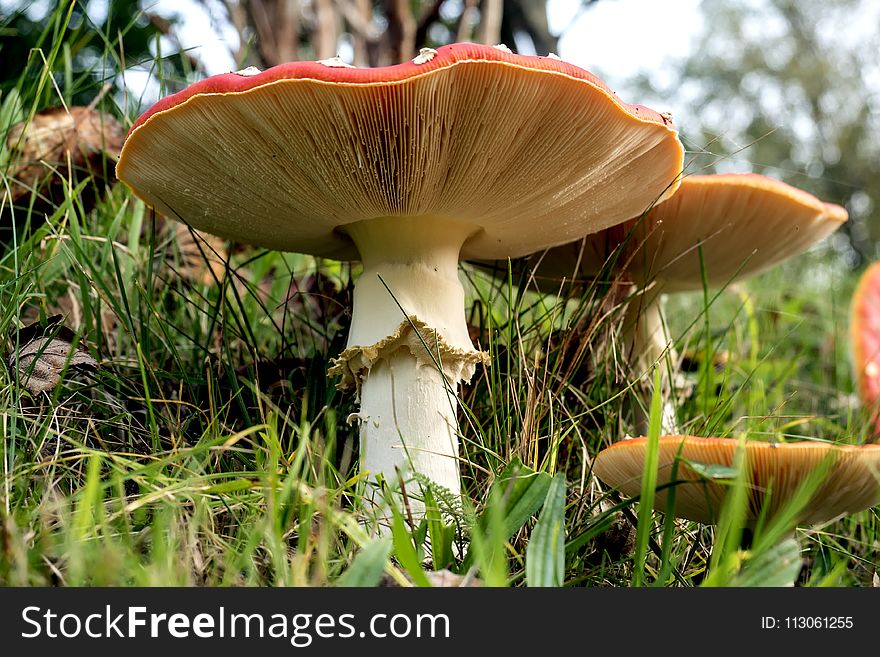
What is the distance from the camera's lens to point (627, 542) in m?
1.60

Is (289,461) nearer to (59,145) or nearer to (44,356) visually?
(44,356)

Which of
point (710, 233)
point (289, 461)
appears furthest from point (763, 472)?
point (710, 233)

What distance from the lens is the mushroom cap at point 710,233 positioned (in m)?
2.03

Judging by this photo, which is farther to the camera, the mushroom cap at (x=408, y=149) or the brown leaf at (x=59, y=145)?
the brown leaf at (x=59, y=145)

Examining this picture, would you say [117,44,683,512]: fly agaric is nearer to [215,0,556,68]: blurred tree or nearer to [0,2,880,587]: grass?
[0,2,880,587]: grass

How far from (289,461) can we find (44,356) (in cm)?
70

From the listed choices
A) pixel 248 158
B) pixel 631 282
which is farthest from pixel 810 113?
pixel 248 158

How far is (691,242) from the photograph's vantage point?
2258mm

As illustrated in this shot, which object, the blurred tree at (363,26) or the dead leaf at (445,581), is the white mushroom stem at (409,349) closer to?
the dead leaf at (445,581)

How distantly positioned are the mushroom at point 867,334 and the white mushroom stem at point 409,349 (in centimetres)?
177

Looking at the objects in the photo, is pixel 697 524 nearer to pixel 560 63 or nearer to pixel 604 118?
pixel 604 118

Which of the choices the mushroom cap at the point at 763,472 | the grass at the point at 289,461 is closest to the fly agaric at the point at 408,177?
the grass at the point at 289,461

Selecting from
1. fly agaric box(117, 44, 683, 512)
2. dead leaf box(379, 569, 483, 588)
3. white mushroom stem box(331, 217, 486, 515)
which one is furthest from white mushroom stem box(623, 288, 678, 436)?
dead leaf box(379, 569, 483, 588)

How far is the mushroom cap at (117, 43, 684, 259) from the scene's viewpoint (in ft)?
4.23
